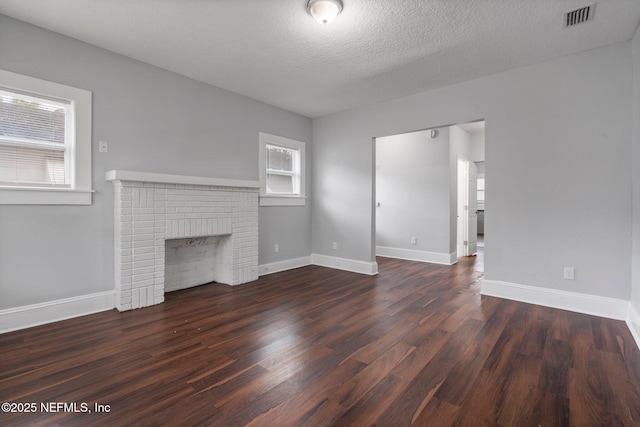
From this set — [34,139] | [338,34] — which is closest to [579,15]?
[338,34]

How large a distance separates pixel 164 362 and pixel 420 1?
3.27 metres

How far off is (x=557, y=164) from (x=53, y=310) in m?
5.23

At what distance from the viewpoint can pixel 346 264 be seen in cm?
496

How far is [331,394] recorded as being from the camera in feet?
5.57

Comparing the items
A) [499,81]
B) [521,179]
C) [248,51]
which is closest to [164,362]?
[248,51]

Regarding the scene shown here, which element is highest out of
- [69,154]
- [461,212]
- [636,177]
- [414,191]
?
[69,154]

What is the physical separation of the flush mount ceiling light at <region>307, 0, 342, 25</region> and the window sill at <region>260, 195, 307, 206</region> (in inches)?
108

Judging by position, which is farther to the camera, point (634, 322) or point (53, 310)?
point (53, 310)

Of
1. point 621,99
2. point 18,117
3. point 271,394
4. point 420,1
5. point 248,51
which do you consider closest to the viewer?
point 271,394

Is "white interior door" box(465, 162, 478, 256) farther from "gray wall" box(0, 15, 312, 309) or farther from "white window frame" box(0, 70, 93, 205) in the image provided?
"white window frame" box(0, 70, 93, 205)

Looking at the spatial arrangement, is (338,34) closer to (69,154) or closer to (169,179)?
(169,179)

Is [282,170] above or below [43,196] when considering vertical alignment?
above

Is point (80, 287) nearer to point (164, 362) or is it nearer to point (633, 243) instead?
point (164, 362)

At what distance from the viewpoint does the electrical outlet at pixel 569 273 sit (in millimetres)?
3050
